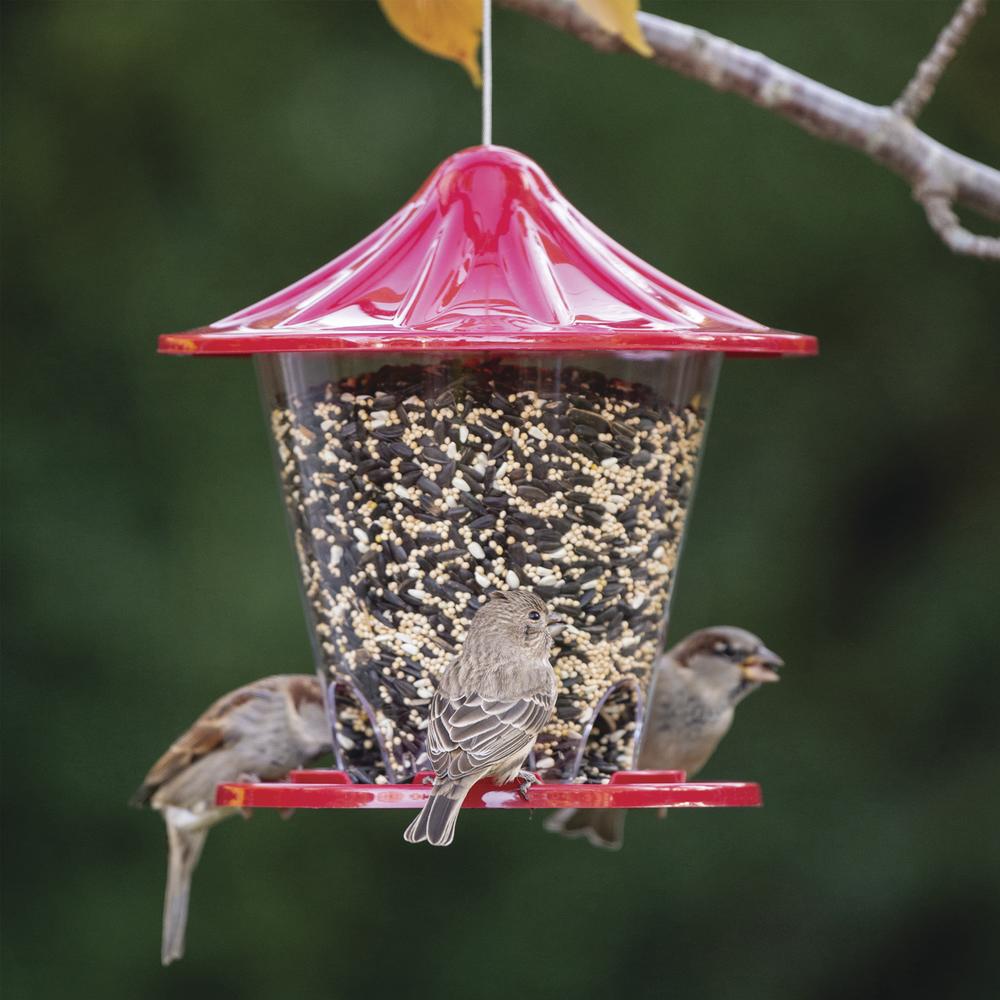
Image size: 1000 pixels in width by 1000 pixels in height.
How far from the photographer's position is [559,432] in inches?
106

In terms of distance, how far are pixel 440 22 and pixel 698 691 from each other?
193 cm

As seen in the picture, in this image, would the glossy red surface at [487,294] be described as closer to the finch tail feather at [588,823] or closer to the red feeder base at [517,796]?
the red feeder base at [517,796]

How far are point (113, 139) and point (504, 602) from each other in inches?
141

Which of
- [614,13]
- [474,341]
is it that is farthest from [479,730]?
[614,13]

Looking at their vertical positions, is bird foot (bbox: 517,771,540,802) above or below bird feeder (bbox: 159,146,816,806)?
below

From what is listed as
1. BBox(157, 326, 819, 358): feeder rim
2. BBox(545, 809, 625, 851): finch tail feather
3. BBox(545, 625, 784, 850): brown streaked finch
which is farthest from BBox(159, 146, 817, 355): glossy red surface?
BBox(545, 809, 625, 851): finch tail feather

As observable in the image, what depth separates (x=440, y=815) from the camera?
248cm

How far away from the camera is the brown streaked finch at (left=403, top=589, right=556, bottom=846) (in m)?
2.52

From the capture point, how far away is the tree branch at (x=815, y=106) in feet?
9.60

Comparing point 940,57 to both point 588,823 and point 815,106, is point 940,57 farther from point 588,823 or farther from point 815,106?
point 588,823

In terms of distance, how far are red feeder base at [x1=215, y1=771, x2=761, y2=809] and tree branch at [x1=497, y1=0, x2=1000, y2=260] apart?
42.9 inches

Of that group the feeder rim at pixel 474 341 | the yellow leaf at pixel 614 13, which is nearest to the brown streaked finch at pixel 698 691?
the feeder rim at pixel 474 341

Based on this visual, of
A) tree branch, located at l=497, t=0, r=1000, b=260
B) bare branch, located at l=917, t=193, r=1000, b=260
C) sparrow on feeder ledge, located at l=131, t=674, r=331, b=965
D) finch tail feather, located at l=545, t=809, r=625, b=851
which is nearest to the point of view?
bare branch, located at l=917, t=193, r=1000, b=260

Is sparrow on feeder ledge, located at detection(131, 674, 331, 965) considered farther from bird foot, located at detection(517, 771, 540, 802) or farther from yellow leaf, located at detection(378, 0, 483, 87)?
yellow leaf, located at detection(378, 0, 483, 87)
